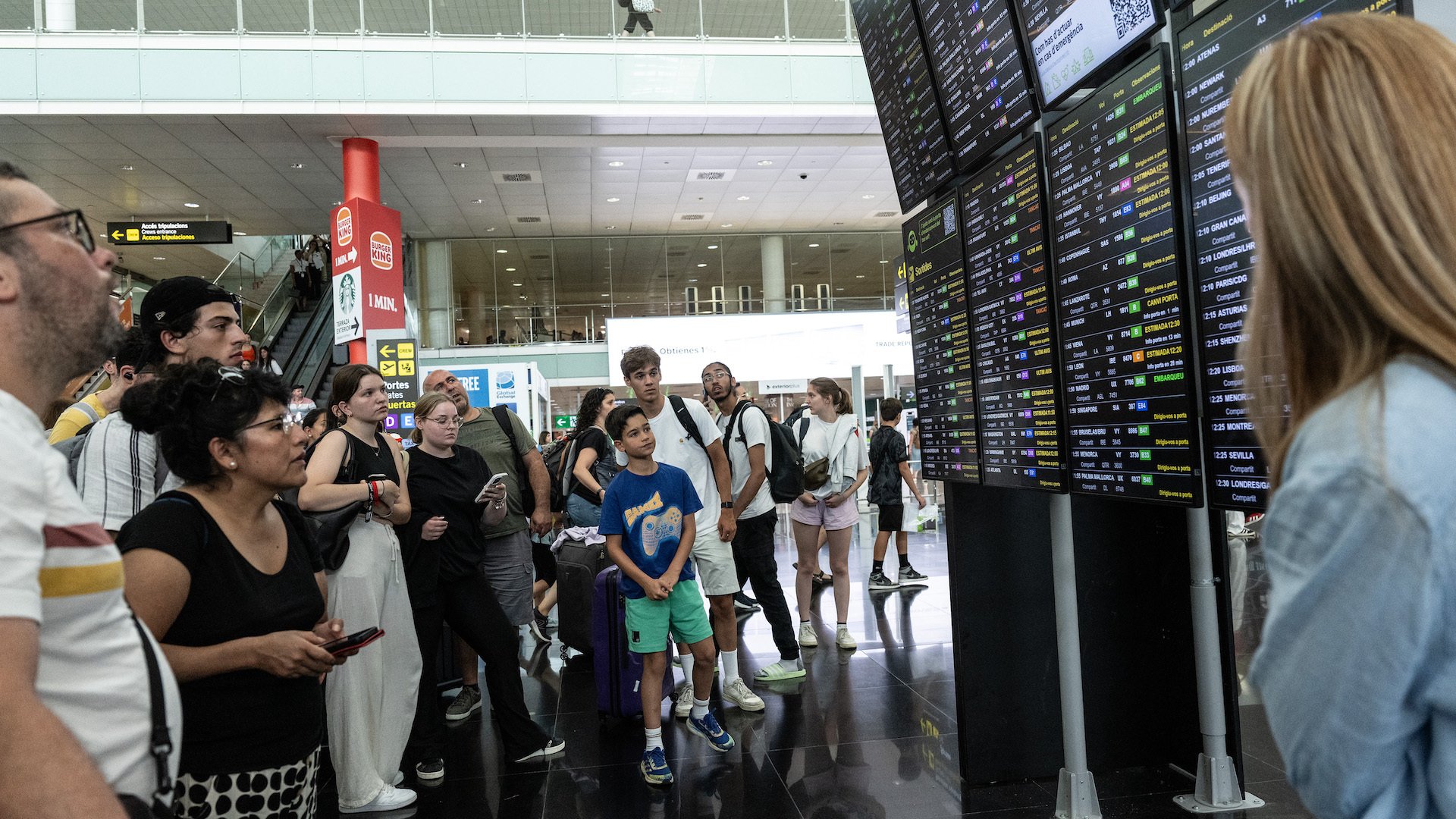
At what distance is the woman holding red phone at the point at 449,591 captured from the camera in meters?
4.06

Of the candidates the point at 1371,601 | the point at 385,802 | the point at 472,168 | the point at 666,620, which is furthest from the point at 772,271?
the point at 1371,601

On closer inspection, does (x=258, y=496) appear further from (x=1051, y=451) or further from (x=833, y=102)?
(x=833, y=102)

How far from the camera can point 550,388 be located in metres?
19.6

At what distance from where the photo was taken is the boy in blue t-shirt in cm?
412

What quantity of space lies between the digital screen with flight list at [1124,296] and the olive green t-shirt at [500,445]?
3.68 meters

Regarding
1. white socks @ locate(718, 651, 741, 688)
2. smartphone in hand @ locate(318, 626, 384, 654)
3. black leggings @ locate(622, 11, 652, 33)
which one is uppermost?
black leggings @ locate(622, 11, 652, 33)

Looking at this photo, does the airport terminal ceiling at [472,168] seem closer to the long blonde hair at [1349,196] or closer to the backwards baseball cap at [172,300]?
the backwards baseball cap at [172,300]

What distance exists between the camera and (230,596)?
201 centimetres

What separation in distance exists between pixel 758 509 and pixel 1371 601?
16.5 feet

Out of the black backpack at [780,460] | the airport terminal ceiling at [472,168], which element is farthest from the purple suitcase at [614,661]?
the airport terminal ceiling at [472,168]

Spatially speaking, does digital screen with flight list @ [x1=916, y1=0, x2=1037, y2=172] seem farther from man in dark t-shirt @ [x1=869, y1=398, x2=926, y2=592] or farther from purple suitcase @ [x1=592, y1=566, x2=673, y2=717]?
man in dark t-shirt @ [x1=869, y1=398, x2=926, y2=592]

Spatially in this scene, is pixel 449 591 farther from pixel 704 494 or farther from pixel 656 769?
pixel 704 494

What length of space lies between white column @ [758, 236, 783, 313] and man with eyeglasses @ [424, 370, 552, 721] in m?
14.7

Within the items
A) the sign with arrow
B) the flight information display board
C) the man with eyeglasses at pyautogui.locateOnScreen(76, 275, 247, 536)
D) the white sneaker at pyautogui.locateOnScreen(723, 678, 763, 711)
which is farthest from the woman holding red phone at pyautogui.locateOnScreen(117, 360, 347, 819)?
the sign with arrow
